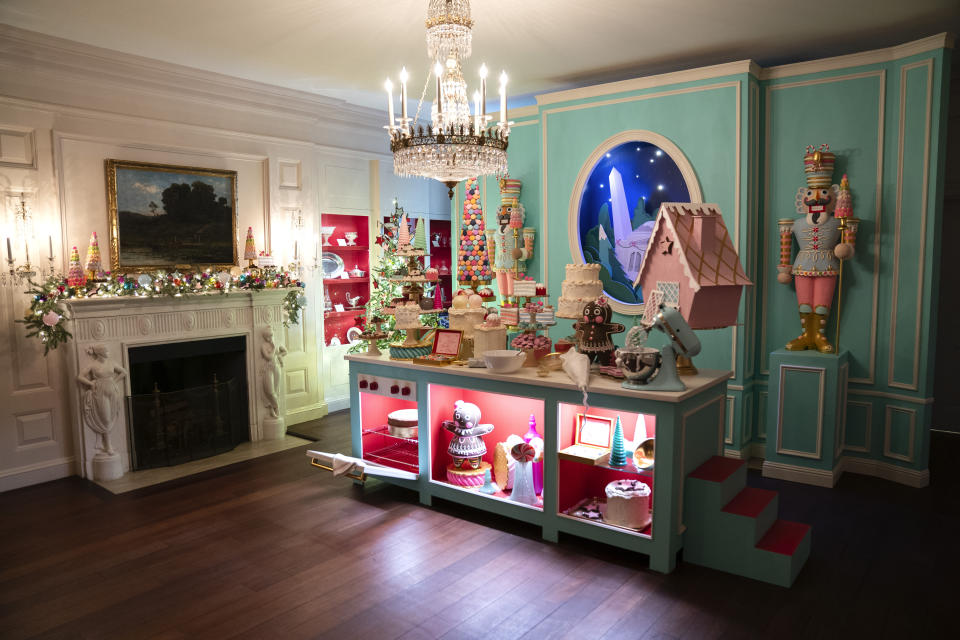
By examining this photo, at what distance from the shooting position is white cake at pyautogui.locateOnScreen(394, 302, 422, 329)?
4.39 metres

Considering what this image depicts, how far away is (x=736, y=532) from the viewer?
10.7ft

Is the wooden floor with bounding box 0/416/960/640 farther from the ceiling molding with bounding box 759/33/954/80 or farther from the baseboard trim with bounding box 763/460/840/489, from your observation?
the ceiling molding with bounding box 759/33/954/80

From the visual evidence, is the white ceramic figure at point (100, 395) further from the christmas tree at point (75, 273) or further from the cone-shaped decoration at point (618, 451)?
the cone-shaped decoration at point (618, 451)

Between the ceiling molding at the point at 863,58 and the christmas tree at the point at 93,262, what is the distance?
5.46 m

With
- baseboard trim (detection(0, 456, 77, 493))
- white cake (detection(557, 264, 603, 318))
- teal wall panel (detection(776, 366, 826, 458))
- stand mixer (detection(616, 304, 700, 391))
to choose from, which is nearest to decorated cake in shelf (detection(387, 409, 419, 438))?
white cake (detection(557, 264, 603, 318))

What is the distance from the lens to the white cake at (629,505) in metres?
3.45

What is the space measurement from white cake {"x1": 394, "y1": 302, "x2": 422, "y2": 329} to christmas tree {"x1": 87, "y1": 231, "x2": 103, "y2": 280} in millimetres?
2432

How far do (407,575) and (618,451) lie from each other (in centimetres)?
134

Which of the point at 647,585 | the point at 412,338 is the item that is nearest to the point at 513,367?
the point at 412,338

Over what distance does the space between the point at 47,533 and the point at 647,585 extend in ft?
12.1

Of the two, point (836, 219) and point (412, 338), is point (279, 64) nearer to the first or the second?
point (412, 338)

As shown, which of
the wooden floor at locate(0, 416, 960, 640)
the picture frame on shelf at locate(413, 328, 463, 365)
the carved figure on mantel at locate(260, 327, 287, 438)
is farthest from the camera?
the carved figure on mantel at locate(260, 327, 287, 438)

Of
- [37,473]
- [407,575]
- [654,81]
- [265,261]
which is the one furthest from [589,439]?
[37,473]

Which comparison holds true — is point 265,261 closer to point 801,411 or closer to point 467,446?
point 467,446
